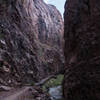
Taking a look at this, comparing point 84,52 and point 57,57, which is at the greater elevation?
point 57,57

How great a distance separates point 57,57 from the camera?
1614 inches

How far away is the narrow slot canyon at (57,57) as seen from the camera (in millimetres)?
6974

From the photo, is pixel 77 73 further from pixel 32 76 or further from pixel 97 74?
pixel 32 76

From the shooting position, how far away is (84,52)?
741cm

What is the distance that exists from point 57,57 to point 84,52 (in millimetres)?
33639

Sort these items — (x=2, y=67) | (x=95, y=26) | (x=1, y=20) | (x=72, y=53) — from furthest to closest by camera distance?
(x=1, y=20) < (x=2, y=67) < (x=72, y=53) < (x=95, y=26)

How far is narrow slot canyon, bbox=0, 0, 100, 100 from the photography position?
6974 mm

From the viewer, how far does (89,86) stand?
6637mm

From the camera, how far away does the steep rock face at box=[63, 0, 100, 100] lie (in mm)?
6602

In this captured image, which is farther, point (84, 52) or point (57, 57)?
point (57, 57)

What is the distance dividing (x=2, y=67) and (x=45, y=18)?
3194 cm

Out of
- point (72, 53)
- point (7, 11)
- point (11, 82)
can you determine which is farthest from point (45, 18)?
point (72, 53)

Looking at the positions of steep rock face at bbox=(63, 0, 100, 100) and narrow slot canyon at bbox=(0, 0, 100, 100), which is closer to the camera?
steep rock face at bbox=(63, 0, 100, 100)

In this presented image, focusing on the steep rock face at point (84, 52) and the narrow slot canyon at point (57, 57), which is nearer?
the steep rock face at point (84, 52)
